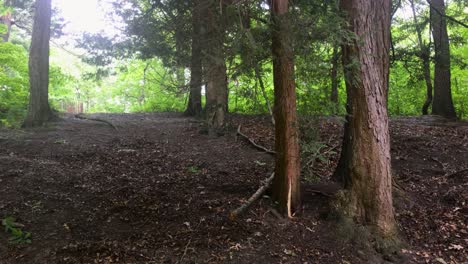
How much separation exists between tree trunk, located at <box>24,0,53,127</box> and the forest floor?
0.95 metres

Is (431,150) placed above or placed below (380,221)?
above

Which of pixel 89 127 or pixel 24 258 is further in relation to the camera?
pixel 89 127

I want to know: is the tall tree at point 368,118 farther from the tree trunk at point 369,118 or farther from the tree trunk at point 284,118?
the tree trunk at point 284,118

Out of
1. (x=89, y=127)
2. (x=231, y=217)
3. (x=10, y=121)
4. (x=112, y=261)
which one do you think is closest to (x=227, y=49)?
(x=231, y=217)

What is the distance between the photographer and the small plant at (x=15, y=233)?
4367 millimetres

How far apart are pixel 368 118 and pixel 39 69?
8485 millimetres

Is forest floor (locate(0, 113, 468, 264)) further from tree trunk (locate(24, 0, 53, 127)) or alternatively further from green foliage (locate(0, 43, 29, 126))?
green foliage (locate(0, 43, 29, 126))

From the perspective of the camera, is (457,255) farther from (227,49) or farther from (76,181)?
(76,181)

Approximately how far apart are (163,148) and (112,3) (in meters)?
4.72

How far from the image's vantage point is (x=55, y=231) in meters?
4.65

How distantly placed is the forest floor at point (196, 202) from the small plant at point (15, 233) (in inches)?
2.5

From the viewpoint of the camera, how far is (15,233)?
446 centimetres

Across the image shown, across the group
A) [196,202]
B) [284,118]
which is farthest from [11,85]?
[284,118]

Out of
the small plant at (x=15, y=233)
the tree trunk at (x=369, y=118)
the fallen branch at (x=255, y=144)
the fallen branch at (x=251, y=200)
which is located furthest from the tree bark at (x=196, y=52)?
the small plant at (x=15, y=233)
